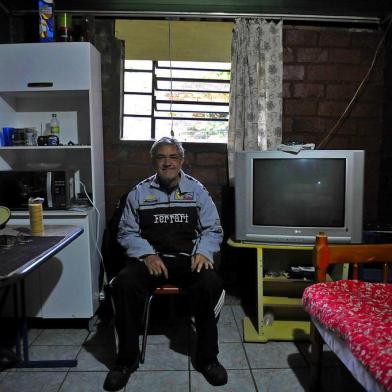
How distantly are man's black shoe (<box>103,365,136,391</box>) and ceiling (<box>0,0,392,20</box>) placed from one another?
2240 millimetres

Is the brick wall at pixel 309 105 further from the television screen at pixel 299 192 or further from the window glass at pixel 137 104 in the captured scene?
the television screen at pixel 299 192

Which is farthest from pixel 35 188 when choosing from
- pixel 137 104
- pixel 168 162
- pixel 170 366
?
pixel 170 366

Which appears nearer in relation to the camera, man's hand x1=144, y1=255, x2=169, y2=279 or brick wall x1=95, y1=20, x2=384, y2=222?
man's hand x1=144, y1=255, x2=169, y2=279

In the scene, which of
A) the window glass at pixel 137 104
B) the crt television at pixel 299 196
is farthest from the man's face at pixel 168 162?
the window glass at pixel 137 104

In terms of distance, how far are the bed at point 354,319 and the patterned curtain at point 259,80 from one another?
3.73 ft

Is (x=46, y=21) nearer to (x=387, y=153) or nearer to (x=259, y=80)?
(x=259, y=80)

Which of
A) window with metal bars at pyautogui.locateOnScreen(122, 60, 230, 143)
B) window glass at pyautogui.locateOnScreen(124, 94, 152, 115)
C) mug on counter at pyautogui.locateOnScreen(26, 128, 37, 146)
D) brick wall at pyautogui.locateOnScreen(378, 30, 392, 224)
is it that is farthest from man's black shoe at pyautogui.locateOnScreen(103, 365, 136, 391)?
brick wall at pyautogui.locateOnScreen(378, 30, 392, 224)

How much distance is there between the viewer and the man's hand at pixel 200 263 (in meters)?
2.01

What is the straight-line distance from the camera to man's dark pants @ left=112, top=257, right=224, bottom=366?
1812 millimetres

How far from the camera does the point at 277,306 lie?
2.22m

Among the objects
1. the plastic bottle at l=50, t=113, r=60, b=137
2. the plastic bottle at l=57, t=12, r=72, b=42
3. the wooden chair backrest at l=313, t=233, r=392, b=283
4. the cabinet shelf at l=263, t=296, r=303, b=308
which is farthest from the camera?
the plastic bottle at l=50, t=113, r=60, b=137

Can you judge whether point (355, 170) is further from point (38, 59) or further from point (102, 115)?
point (38, 59)

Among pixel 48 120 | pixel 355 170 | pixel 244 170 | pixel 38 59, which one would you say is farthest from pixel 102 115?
pixel 355 170

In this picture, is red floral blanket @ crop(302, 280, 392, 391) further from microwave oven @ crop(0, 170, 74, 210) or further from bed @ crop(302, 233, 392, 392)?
microwave oven @ crop(0, 170, 74, 210)
